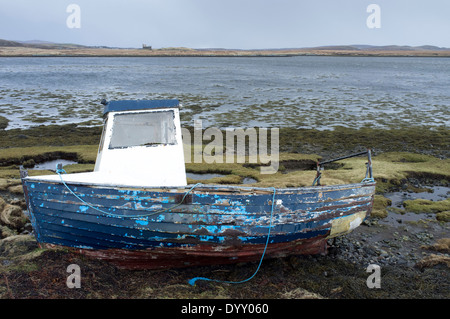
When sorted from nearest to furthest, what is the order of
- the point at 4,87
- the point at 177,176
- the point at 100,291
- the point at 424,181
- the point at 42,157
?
the point at 100,291 → the point at 177,176 → the point at 424,181 → the point at 42,157 → the point at 4,87

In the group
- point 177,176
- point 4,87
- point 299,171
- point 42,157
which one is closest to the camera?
point 177,176

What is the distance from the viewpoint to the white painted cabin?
7523 mm

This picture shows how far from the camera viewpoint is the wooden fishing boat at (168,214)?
20.7ft

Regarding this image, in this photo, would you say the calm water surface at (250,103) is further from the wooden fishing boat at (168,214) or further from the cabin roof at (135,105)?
the wooden fishing boat at (168,214)

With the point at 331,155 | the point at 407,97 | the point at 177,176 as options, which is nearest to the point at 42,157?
the point at 177,176

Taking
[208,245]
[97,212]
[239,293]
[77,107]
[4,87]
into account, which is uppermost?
[4,87]

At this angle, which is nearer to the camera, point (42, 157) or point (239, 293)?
point (239, 293)

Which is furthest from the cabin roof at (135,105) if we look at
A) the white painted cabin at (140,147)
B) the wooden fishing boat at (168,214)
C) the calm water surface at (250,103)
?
the calm water surface at (250,103)

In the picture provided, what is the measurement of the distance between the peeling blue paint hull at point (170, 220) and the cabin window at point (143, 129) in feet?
6.67

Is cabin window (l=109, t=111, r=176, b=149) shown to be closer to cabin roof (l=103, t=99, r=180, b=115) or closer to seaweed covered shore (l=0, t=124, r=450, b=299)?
cabin roof (l=103, t=99, r=180, b=115)

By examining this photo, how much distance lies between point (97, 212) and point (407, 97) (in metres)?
41.3

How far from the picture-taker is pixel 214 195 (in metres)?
6.41

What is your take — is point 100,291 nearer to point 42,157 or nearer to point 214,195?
point 214,195

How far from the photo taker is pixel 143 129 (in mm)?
8352
